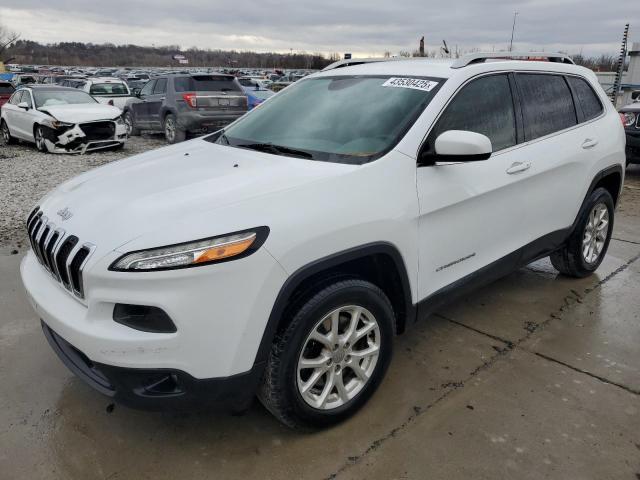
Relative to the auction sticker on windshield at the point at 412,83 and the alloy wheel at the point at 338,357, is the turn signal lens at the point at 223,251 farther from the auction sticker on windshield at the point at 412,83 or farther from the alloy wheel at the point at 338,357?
the auction sticker on windshield at the point at 412,83

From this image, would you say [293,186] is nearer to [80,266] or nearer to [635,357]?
[80,266]

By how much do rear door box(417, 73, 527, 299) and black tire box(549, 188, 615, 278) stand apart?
1016 mm

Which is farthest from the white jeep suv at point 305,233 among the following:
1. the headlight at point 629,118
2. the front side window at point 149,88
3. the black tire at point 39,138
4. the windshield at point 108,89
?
the windshield at point 108,89

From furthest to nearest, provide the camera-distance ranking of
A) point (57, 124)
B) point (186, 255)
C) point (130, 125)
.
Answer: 1. point (130, 125)
2. point (57, 124)
3. point (186, 255)

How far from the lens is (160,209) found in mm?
2275

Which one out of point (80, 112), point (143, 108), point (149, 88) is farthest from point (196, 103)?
point (143, 108)

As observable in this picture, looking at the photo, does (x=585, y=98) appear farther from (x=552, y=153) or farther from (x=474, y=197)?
(x=474, y=197)

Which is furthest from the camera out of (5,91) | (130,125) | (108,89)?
(5,91)

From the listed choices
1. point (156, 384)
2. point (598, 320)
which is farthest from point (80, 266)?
point (598, 320)

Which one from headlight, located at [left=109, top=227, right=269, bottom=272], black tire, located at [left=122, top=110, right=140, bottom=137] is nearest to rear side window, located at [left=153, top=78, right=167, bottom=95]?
black tire, located at [left=122, top=110, right=140, bottom=137]

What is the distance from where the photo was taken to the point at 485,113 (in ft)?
10.7

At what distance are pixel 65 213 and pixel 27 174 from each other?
289 inches

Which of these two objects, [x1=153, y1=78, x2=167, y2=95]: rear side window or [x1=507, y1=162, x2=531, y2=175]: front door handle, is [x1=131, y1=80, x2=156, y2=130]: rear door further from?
[x1=507, y1=162, x2=531, y2=175]: front door handle

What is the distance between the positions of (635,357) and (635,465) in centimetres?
113
